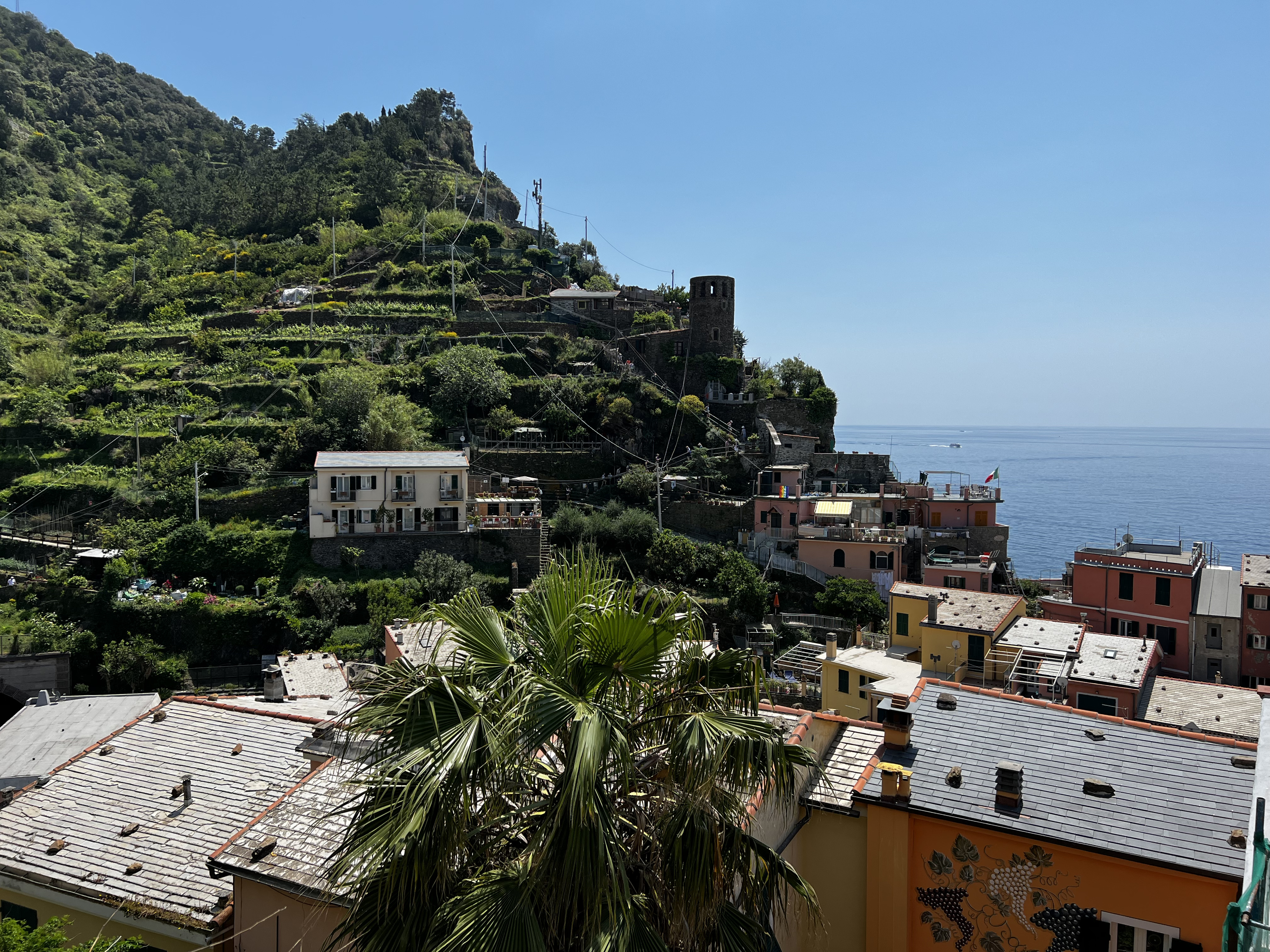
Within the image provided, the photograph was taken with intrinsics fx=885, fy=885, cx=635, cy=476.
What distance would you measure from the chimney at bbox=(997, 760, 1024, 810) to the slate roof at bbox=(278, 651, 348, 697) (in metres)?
17.0

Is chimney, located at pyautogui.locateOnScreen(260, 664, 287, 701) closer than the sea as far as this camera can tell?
Yes

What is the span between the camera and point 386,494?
34.6 metres

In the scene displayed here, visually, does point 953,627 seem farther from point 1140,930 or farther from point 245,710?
point 245,710

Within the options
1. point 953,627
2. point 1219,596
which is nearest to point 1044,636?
point 953,627

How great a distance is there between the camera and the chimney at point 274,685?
22.0 m

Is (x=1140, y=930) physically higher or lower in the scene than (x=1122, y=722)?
lower

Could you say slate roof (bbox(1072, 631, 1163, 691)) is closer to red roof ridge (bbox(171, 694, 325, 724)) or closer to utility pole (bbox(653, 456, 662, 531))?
red roof ridge (bbox(171, 694, 325, 724))

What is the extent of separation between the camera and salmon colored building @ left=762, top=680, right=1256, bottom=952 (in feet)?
24.3

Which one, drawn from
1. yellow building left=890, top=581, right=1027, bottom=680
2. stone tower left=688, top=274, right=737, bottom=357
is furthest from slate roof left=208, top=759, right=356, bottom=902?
stone tower left=688, top=274, right=737, bottom=357

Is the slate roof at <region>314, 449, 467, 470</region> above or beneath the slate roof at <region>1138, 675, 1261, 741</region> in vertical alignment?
above

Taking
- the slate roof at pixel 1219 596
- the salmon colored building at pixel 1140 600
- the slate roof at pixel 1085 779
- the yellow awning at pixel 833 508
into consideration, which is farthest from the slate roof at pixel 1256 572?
the slate roof at pixel 1085 779

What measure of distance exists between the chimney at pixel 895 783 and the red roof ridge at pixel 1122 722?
1980mm

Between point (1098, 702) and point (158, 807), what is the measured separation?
1955 cm

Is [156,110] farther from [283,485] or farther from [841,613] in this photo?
[841,613]
